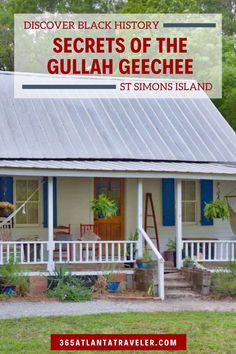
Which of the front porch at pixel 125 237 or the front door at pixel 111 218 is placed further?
the front door at pixel 111 218

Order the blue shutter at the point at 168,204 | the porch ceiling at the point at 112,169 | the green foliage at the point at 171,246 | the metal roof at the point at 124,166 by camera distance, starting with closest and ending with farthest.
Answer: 1. the porch ceiling at the point at 112,169
2. the metal roof at the point at 124,166
3. the green foliage at the point at 171,246
4. the blue shutter at the point at 168,204

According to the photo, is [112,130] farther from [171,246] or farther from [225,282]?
[225,282]

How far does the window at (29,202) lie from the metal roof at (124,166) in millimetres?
1543

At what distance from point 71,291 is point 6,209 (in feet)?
9.71

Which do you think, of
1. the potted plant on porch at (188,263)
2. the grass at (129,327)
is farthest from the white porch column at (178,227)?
the grass at (129,327)

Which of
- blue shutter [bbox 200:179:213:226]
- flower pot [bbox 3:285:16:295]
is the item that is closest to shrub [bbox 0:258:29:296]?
flower pot [bbox 3:285:16:295]

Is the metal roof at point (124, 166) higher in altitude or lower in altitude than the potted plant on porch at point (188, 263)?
higher

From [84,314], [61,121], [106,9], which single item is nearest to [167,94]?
[61,121]

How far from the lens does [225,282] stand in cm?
1249

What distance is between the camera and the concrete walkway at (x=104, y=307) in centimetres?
1050

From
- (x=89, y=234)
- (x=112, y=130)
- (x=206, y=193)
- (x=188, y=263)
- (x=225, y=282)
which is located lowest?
(x=225, y=282)

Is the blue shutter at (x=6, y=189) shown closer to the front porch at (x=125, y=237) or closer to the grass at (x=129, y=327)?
the front porch at (x=125, y=237)

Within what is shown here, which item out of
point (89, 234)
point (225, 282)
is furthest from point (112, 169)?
point (225, 282)

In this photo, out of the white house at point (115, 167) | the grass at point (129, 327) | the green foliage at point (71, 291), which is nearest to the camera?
the grass at point (129, 327)
